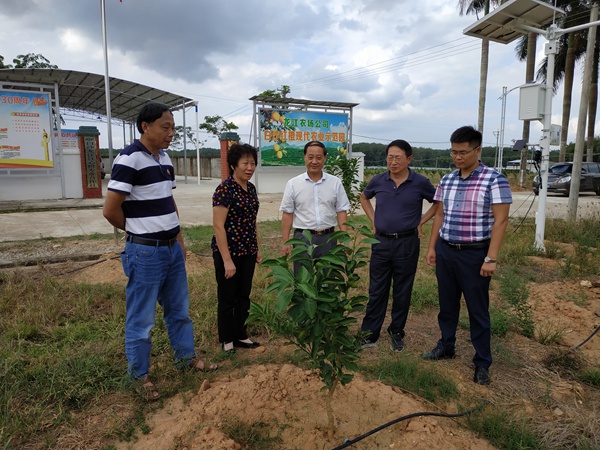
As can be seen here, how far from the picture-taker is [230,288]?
312 cm

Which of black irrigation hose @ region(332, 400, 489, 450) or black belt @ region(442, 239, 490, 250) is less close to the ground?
black belt @ region(442, 239, 490, 250)

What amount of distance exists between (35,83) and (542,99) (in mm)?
13357

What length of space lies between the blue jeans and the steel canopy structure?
11.8m

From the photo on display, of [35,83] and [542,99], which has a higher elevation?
[35,83]

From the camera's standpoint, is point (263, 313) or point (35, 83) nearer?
point (263, 313)

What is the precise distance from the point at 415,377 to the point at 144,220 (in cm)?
208

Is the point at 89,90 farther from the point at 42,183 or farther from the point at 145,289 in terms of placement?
the point at 145,289

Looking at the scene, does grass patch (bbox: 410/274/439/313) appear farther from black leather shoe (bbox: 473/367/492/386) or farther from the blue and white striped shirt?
the blue and white striped shirt

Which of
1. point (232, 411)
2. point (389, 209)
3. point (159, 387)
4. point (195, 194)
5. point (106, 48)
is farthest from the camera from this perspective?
point (195, 194)

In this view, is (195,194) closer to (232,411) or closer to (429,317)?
(429,317)

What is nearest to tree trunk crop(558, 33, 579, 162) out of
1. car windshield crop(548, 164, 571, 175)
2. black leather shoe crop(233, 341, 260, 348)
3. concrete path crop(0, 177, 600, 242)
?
car windshield crop(548, 164, 571, 175)

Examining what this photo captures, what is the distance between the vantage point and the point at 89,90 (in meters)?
18.1

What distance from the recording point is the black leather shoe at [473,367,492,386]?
2832mm

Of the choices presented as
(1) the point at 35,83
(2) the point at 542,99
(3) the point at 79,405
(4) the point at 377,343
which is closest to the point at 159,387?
(3) the point at 79,405
